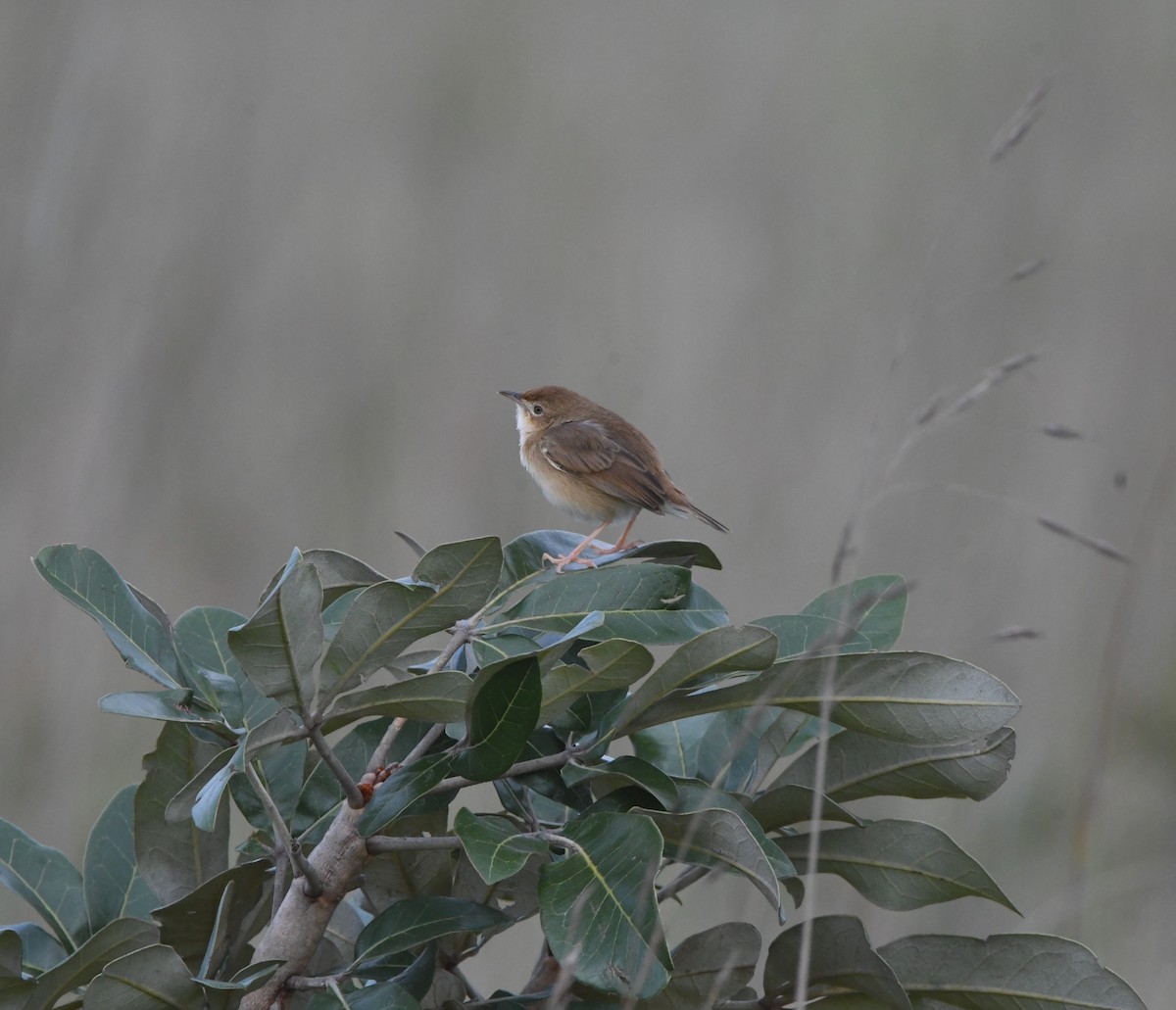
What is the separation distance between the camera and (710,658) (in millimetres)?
1073

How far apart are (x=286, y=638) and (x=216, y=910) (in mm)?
328

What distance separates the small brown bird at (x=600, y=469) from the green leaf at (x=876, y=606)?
53.3 inches

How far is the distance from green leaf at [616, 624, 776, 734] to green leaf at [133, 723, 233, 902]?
45 cm

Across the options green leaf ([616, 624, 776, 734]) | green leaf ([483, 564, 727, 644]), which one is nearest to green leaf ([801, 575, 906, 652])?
green leaf ([483, 564, 727, 644])

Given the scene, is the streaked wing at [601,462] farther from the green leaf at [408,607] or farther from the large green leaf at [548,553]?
the green leaf at [408,607]

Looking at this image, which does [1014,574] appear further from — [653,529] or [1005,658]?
[653,529]

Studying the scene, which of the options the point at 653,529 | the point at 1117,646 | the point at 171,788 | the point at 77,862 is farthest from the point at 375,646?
the point at 77,862

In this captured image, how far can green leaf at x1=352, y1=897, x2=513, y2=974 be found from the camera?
106 centimetres

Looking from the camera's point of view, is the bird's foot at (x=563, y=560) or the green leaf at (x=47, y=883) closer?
the green leaf at (x=47, y=883)

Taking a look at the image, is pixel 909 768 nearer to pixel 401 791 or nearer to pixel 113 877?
pixel 401 791

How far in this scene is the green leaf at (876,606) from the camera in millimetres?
1344

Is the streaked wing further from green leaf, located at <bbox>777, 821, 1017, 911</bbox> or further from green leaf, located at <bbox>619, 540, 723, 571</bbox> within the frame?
green leaf, located at <bbox>777, 821, 1017, 911</bbox>

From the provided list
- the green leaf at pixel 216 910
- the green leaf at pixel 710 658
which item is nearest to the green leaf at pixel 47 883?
the green leaf at pixel 216 910

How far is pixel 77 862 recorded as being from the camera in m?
4.98
